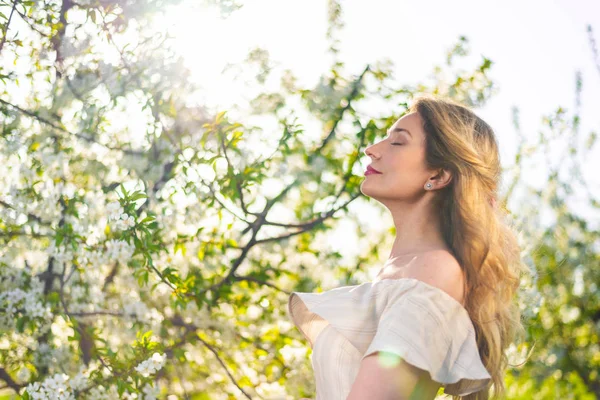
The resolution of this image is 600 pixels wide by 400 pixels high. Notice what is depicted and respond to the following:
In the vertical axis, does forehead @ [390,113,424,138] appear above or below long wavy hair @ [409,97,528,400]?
above

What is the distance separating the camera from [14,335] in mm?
3375

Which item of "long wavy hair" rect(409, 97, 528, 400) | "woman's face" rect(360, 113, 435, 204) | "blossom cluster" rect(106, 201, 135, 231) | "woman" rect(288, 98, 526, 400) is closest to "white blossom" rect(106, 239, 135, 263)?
"blossom cluster" rect(106, 201, 135, 231)

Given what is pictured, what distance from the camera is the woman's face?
1.91 metres

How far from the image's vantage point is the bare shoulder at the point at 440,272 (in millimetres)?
Result: 1656

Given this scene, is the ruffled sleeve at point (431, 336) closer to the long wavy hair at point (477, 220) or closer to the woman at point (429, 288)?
the woman at point (429, 288)

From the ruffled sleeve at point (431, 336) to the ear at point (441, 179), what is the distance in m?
0.39

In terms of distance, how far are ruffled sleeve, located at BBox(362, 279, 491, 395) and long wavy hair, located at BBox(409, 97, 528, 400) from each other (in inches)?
6.8

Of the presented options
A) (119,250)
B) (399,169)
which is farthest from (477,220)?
(119,250)

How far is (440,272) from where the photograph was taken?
1.67 metres

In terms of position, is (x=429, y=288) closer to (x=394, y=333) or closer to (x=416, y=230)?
(x=394, y=333)

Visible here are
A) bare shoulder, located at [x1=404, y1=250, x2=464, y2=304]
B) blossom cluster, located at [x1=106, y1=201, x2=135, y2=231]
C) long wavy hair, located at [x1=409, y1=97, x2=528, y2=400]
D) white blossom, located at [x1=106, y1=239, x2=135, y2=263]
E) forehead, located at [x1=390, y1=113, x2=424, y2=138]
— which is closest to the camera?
bare shoulder, located at [x1=404, y1=250, x2=464, y2=304]

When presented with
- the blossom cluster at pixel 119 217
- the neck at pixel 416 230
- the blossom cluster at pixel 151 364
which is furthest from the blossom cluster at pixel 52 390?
the neck at pixel 416 230

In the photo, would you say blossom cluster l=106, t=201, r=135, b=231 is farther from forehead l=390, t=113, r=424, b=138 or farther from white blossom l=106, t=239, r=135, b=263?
forehead l=390, t=113, r=424, b=138

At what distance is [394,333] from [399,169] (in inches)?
22.5
